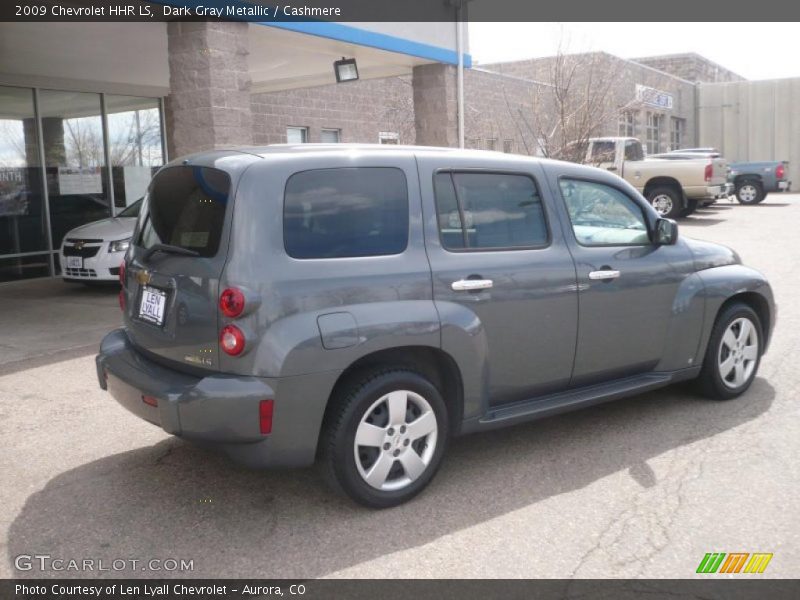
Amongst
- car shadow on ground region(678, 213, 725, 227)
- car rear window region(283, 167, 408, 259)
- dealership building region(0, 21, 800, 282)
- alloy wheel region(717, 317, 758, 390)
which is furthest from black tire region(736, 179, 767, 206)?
car rear window region(283, 167, 408, 259)

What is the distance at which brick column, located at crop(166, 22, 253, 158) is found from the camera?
8.37 m

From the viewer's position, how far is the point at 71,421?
5.55 metres

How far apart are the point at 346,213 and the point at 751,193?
87.7ft

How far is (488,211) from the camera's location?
4508 mm

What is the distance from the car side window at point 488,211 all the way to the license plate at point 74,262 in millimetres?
8071

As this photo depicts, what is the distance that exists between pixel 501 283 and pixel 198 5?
533 cm

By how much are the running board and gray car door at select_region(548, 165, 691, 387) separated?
57 mm

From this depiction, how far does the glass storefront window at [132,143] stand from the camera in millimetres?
14508

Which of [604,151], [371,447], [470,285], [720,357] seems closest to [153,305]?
[371,447]

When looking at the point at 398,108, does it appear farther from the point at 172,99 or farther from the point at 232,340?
the point at 232,340

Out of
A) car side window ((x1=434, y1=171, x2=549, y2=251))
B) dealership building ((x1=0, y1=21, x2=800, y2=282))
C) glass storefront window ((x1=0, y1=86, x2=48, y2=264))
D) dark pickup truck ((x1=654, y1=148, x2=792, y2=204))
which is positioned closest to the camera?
car side window ((x1=434, y1=171, x2=549, y2=251))

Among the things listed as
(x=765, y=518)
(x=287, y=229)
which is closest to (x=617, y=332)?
(x=765, y=518)

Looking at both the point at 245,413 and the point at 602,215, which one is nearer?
the point at 245,413

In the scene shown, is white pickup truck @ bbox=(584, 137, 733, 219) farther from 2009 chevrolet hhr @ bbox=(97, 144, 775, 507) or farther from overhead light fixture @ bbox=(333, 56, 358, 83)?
2009 chevrolet hhr @ bbox=(97, 144, 775, 507)
